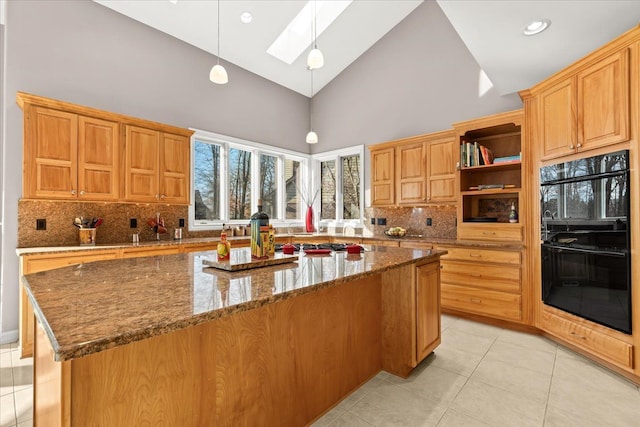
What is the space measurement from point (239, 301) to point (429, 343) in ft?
6.42

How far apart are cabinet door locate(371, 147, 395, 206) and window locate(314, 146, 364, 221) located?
1.55ft

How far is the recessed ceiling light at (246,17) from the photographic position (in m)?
3.91

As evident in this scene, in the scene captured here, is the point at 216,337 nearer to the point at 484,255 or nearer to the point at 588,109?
the point at 484,255

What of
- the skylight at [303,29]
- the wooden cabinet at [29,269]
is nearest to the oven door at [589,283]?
the skylight at [303,29]

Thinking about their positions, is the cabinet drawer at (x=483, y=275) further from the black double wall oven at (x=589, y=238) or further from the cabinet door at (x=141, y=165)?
the cabinet door at (x=141, y=165)

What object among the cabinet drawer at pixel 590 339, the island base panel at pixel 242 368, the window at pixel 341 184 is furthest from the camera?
the window at pixel 341 184

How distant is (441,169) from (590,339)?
228 centimetres

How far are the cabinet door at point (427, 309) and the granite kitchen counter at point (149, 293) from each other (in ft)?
1.57

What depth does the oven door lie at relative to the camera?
2264 mm

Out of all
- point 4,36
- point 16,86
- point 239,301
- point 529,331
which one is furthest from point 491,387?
point 4,36

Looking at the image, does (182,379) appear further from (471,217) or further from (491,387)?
(471,217)

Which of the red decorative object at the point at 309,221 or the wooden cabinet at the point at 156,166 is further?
the red decorative object at the point at 309,221

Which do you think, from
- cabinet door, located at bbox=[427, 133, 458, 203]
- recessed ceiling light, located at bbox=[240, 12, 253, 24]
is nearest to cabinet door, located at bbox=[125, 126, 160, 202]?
recessed ceiling light, located at bbox=[240, 12, 253, 24]

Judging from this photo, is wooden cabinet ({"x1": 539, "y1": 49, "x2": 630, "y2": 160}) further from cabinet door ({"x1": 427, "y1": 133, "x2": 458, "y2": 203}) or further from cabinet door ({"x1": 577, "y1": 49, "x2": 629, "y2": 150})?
cabinet door ({"x1": 427, "y1": 133, "x2": 458, "y2": 203})
